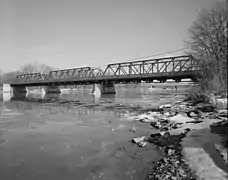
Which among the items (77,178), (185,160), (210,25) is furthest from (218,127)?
(210,25)

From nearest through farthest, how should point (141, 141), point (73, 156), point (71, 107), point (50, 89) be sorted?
point (73, 156) → point (141, 141) → point (71, 107) → point (50, 89)

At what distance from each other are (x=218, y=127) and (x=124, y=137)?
5.49 meters

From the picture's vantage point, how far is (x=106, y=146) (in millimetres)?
10586

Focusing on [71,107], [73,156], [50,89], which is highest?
[73,156]

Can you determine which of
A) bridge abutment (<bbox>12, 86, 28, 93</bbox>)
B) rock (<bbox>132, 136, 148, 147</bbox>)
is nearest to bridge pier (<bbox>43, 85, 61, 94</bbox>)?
bridge abutment (<bbox>12, 86, 28, 93</bbox>)

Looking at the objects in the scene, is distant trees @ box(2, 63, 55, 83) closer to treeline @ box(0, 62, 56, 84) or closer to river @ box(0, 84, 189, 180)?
treeline @ box(0, 62, 56, 84)

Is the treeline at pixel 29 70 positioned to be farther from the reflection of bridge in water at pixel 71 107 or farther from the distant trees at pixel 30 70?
the reflection of bridge in water at pixel 71 107

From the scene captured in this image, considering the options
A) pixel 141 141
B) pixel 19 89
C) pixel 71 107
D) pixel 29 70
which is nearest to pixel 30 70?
pixel 29 70

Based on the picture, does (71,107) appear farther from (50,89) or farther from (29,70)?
(29,70)

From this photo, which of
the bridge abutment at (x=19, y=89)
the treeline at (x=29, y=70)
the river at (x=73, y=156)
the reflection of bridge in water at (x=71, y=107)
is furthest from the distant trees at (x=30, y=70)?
the river at (x=73, y=156)

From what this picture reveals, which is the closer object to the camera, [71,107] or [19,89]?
[71,107]

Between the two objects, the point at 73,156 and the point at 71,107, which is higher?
the point at 73,156

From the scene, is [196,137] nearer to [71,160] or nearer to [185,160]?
[185,160]

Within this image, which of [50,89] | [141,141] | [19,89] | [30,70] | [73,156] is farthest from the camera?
[30,70]
